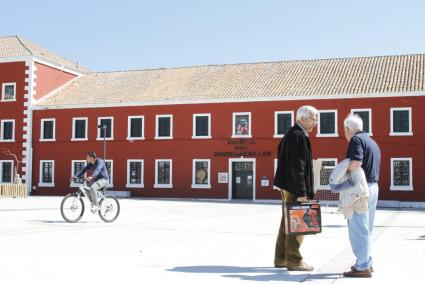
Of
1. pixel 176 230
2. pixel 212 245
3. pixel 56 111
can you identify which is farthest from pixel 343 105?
pixel 212 245

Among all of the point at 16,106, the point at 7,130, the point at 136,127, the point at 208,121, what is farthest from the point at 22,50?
the point at 208,121

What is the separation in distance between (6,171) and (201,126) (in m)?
13.7

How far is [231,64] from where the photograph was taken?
40.4 m

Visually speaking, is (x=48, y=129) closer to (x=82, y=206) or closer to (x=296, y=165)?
(x=82, y=206)

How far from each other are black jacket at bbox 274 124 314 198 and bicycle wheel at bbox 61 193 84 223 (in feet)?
26.7

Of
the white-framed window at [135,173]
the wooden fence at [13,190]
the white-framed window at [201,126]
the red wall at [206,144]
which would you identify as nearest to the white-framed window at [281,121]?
the red wall at [206,144]

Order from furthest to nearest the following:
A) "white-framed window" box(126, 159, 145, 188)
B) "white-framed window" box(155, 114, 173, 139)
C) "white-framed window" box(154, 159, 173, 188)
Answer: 1. "white-framed window" box(126, 159, 145, 188)
2. "white-framed window" box(155, 114, 173, 139)
3. "white-framed window" box(154, 159, 173, 188)

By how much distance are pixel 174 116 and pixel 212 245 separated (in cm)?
2624

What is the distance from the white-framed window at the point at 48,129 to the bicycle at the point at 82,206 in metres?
24.9

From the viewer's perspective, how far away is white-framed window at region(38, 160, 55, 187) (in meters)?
38.0

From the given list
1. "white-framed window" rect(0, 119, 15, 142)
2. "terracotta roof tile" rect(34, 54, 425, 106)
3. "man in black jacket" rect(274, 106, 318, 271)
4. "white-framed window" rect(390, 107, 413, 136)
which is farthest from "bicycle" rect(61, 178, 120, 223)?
"white-framed window" rect(0, 119, 15, 142)

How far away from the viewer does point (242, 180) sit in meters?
34.1

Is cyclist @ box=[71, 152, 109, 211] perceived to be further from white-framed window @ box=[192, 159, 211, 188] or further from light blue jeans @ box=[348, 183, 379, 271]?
white-framed window @ box=[192, 159, 211, 188]

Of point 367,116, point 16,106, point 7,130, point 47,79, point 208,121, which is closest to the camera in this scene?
point 367,116
